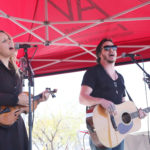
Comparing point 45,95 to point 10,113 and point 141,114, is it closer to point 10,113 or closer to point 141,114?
point 10,113

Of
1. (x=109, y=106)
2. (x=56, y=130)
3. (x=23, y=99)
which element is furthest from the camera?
(x=56, y=130)

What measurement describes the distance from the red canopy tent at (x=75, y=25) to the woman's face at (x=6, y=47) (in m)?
1.52

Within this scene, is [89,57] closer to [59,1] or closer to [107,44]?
[59,1]

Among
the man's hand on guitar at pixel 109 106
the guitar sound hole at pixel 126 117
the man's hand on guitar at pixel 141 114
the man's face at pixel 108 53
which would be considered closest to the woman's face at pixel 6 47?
the man's hand on guitar at pixel 109 106

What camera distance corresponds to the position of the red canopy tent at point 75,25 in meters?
4.40

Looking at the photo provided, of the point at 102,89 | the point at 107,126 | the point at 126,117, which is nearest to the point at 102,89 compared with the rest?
the point at 102,89

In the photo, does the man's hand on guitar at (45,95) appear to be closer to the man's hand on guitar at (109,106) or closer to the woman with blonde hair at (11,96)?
the woman with blonde hair at (11,96)

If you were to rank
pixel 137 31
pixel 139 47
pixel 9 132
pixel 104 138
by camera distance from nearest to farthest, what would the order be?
pixel 9 132
pixel 104 138
pixel 137 31
pixel 139 47

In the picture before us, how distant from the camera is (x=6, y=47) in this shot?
2551 millimetres

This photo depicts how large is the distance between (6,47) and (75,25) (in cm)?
247

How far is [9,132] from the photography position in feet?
7.21

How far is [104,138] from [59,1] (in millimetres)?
2732

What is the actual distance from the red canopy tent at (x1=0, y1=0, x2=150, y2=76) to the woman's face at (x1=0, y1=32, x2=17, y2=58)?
152 centimetres

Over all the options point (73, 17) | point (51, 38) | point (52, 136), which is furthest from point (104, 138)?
point (52, 136)
